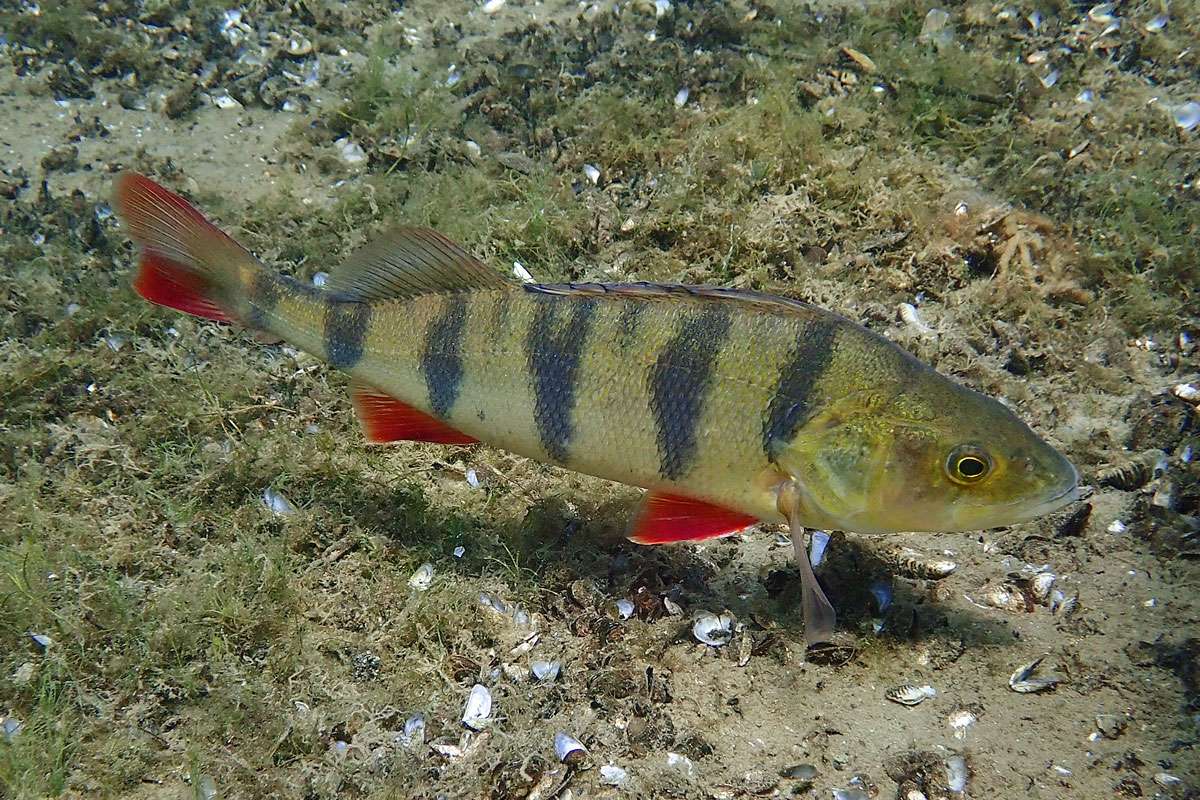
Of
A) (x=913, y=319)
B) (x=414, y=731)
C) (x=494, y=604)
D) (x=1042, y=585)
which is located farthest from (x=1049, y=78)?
(x=414, y=731)

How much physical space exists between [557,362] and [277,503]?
6.34ft

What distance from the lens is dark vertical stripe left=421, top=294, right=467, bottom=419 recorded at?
301cm

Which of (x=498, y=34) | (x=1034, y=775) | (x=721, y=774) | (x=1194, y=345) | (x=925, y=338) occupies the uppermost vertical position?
(x=498, y=34)

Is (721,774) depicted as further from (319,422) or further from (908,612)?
(319,422)

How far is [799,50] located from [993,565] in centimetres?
483

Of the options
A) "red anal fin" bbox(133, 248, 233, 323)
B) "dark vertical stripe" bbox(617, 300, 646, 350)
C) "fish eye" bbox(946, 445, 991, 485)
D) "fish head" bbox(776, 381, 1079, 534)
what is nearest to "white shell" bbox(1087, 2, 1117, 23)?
"fish head" bbox(776, 381, 1079, 534)

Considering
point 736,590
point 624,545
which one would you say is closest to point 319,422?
point 624,545

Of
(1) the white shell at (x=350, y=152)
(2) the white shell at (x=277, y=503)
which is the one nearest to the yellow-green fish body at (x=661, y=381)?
(2) the white shell at (x=277, y=503)

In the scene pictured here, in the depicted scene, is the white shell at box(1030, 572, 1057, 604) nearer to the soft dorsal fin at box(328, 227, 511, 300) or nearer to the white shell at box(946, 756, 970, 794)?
the white shell at box(946, 756, 970, 794)

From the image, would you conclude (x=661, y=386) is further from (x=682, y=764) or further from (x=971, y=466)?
(x=682, y=764)

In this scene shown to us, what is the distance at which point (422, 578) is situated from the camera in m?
3.56

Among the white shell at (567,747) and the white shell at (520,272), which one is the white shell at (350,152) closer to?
the white shell at (520,272)

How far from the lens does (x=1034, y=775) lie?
8.66ft

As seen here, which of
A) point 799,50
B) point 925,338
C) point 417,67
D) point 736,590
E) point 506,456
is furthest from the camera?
point 417,67
